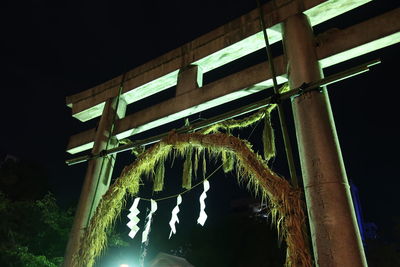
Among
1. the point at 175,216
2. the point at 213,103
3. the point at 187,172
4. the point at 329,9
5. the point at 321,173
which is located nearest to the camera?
the point at 321,173

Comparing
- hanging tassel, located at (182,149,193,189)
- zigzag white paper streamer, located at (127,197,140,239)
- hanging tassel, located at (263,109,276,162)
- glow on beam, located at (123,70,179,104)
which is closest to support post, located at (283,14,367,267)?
hanging tassel, located at (263,109,276,162)

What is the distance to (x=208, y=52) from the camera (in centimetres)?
423

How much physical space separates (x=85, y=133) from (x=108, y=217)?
227cm

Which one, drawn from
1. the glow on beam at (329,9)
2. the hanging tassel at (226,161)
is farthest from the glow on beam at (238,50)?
the hanging tassel at (226,161)

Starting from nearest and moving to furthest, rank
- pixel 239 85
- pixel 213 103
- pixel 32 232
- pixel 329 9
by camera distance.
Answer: pixel 329 9
pixel 239 85
pixel 213 103
pixel 32 232

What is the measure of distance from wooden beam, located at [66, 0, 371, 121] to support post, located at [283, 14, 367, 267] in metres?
0.59

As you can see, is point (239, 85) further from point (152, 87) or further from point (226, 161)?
point (152, 87)

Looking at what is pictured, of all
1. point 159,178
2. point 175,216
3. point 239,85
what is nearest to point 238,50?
point 239,85

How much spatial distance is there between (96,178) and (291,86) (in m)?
3.21

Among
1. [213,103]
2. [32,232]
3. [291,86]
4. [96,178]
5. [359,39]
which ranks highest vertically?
[359,39]

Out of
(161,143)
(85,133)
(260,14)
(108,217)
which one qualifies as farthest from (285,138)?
(85,133)

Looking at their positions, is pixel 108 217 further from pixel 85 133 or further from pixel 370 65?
pixel 370 65

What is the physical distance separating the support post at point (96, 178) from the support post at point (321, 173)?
311 cm

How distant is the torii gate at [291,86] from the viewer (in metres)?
2.27
